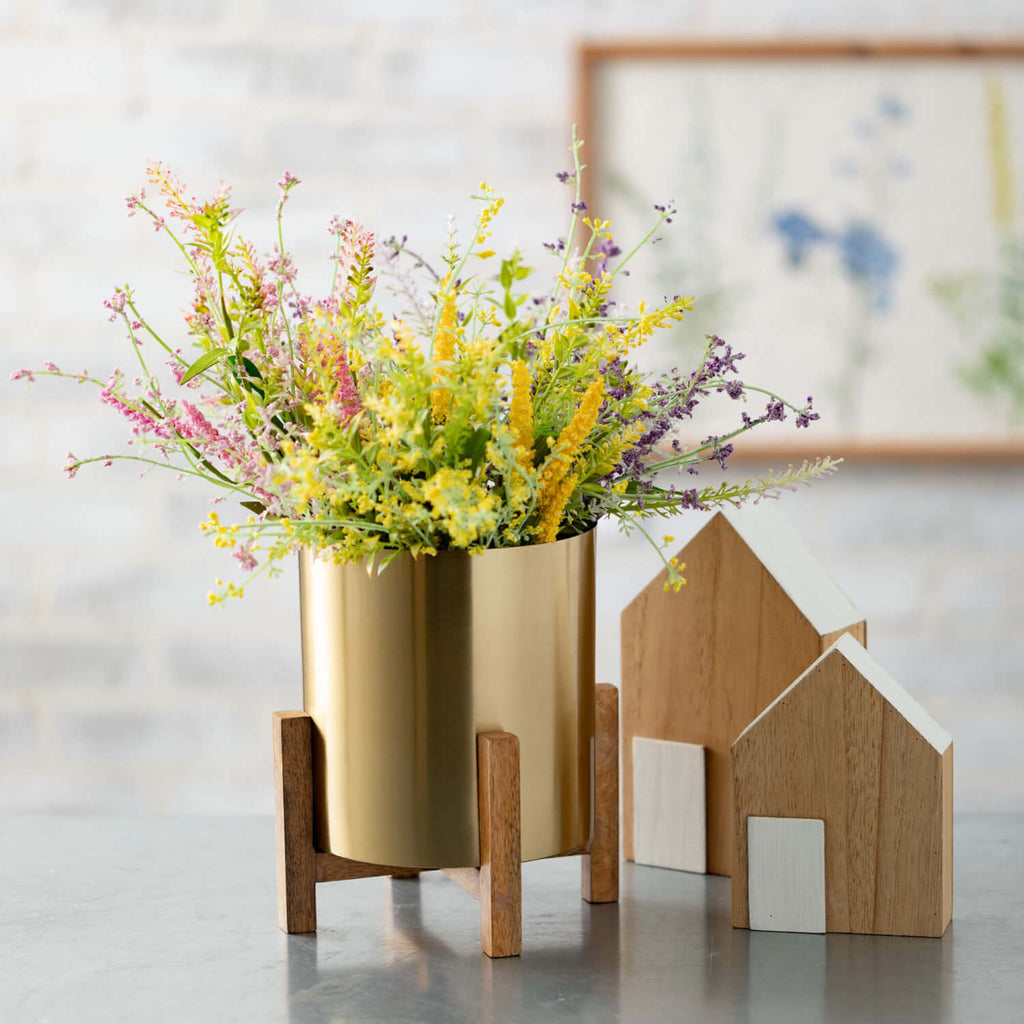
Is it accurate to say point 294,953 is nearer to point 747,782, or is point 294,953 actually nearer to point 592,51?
point 747,782

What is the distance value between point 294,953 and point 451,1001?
4.7 inches

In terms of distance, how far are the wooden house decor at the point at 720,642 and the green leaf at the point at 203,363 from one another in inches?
13.6

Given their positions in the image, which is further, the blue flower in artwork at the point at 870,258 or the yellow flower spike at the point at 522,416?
the blue flower in artwork at the point at 870,258

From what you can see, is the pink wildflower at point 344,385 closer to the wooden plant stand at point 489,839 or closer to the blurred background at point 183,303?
the wooden plant stand at point 489,839

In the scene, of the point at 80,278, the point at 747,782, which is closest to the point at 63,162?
the point at 80,278

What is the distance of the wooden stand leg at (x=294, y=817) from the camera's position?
813 millimetres

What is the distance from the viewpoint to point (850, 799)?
0.79 meters

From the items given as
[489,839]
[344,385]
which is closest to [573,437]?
[344,385]

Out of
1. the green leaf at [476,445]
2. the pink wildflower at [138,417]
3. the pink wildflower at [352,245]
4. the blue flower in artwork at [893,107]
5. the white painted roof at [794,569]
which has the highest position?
the blue flower in artwork at [893,107]

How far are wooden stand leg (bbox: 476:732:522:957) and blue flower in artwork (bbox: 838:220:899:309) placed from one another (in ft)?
4.21

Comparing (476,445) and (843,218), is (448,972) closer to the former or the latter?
(476,445)

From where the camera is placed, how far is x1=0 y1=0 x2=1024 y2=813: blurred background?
6.02 feet

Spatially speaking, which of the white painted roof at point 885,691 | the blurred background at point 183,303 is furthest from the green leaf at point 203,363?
the blurred background at point 183,303

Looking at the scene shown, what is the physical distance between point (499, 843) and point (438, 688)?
0.32 ft
